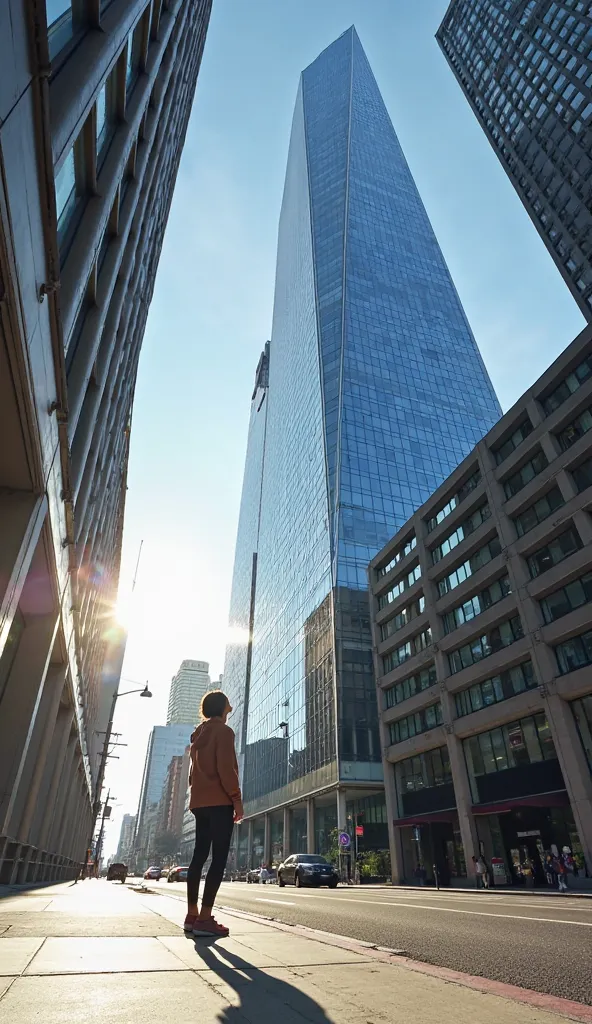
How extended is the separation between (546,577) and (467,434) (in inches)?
1971

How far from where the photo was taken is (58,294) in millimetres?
6293

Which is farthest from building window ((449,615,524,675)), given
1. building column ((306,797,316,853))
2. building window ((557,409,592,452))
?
building column ((306,797,316,853))

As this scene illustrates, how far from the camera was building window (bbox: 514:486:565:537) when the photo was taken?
26.7 metres

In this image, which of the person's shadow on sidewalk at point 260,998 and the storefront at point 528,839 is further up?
the storefront at point 528,839

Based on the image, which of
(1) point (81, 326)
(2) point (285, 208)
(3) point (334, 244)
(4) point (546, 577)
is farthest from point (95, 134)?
(2) point (285, 208)

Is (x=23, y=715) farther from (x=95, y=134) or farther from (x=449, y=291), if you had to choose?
(x=449, y=291)

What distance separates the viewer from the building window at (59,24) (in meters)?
6.24

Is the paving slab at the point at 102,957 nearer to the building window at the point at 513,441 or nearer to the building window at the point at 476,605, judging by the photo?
the building window at the point at 476,605

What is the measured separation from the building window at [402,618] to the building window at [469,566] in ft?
8.94

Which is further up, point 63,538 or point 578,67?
point 578,67

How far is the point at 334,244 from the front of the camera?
90.0m

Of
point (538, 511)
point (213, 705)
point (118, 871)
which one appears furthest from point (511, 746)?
point (118, 871)

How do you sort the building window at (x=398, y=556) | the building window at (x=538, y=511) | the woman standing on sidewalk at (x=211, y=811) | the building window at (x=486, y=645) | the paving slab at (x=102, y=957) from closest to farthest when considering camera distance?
the paving slab at (x=102, y=957) < the woman standing on sidewalk at (x=211, y=811) < the building window at (x=538, y=511) < the building window at (x=486, y=645) < the building window at (x=398, y=556)

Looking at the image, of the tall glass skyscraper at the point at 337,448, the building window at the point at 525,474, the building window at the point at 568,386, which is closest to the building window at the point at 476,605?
the building window at the point at 525,474
